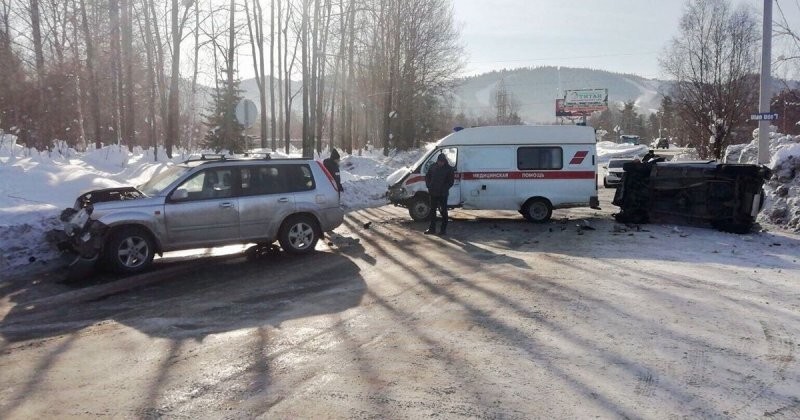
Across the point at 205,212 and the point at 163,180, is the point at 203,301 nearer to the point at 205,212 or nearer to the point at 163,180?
the point at 205,212

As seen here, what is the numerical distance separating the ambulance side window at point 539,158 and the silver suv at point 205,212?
5948 mm

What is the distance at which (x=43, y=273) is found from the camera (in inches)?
350

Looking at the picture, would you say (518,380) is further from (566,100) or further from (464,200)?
(566,100)

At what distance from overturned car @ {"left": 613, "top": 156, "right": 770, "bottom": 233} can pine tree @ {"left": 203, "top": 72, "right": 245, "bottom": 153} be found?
972 inches

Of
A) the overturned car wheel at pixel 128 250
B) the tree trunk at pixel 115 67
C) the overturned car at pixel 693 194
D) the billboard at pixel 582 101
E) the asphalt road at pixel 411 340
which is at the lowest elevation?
the asphalt road at pixel 411 340

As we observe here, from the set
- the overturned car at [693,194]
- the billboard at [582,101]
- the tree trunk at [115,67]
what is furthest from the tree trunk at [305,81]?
the billboard at [582,101]

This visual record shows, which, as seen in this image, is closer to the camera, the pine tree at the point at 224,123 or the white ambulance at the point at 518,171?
the white ambulance at the point at 518,171

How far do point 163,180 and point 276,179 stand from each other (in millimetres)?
1854

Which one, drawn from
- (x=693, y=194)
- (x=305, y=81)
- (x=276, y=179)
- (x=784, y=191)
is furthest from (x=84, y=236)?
(x=305, y=81)

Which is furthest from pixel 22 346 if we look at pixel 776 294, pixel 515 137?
pixel 515 137

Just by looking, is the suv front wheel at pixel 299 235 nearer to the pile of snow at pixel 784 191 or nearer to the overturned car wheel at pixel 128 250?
the overturned car wheel at pixel 128 250

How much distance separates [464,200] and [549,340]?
30.9ft

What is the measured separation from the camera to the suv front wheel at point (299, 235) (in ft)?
33.5

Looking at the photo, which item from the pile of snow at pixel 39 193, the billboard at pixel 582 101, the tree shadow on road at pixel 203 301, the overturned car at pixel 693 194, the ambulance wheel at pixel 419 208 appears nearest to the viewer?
the tree shadow on road at pixel 203 301
